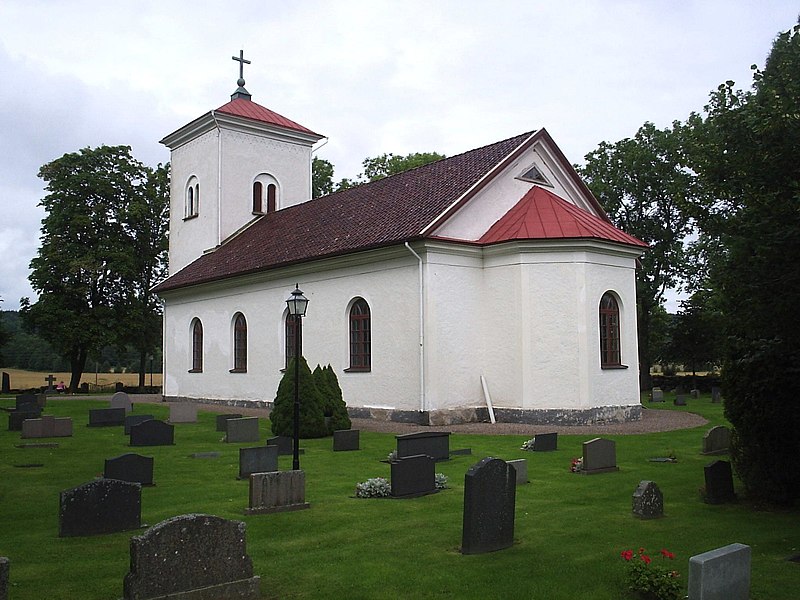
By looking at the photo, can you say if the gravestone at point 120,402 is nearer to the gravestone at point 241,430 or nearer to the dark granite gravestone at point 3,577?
the gravestone at point 241,430

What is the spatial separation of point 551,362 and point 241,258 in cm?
1401

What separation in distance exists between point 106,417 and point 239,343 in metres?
8.36

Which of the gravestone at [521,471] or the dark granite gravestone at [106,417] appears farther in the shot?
the dark granite gravestone at [106,417]

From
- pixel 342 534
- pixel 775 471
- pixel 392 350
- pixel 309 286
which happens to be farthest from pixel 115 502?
pixel 309 286

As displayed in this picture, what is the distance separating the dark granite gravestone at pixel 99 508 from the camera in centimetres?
821

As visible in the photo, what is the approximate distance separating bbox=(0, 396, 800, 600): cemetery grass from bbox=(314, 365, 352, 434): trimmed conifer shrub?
12.9 ft

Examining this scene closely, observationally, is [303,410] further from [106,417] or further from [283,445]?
[106,417]

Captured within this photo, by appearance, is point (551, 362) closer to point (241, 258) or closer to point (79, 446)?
point (79, 446)

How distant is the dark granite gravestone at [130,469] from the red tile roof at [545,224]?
507 inches

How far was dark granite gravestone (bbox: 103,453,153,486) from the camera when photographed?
10828 mm

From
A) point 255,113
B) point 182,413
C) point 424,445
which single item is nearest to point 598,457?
point 424,445

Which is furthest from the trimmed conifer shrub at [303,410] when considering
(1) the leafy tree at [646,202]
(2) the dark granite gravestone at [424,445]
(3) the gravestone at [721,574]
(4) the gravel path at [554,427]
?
(1) the leafy tree at [646,202]

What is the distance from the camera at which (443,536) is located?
8531 mm

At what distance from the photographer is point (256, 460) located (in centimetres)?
1209
